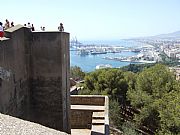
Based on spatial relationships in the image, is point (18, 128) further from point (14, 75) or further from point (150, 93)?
point (150, 93)

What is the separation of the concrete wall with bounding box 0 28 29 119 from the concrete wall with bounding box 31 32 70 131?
1.16ft

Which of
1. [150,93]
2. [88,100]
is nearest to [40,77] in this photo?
[88,100]

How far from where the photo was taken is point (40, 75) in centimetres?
1125

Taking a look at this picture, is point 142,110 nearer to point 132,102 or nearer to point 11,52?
point 132,102

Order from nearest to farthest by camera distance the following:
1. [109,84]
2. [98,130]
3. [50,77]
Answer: [98,130], [50,77], [109,84]

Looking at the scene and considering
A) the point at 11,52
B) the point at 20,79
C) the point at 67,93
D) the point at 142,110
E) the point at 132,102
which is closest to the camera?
the point at 11,52

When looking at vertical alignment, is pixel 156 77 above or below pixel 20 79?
below

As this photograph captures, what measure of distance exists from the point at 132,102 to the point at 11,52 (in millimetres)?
15626

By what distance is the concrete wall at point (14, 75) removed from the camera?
351 inches

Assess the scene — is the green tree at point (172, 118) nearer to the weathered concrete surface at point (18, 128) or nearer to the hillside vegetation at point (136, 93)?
the hillside vegetation at point (136, 93)

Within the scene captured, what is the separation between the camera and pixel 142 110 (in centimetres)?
2231

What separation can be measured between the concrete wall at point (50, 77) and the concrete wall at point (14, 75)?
0.35m

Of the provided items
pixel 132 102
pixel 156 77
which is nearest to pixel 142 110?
pixel 132 102

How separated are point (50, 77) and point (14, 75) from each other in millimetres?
1601
